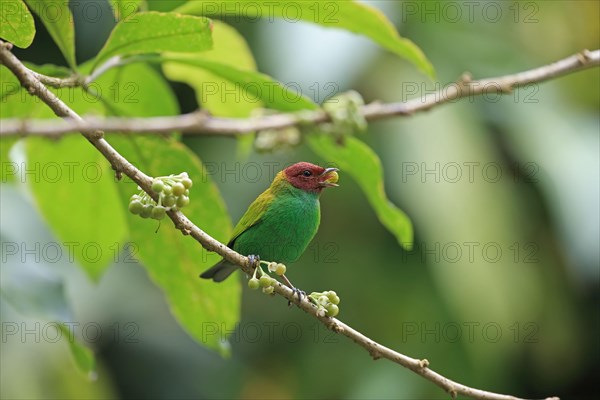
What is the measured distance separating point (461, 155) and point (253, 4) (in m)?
3.56

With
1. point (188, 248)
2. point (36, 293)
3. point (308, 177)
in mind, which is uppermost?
point (308, 177)

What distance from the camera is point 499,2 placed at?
672 centimetres

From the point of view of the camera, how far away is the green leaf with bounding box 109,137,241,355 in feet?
9.14

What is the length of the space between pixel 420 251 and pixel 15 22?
447 cm

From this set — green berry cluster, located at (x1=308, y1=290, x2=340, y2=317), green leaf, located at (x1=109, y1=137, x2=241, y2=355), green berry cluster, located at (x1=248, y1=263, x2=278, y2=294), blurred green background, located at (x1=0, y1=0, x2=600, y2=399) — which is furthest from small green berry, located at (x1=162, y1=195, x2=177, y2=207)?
blurred green background, located at (x1=0, y1=0, x2=600, y2=399)

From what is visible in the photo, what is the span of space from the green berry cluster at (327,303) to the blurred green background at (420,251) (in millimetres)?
3326

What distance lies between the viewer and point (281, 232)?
314 centimetres

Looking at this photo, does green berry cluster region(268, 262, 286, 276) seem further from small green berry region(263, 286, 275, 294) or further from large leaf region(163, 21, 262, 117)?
large leaf region(163, 21, 262, 117)

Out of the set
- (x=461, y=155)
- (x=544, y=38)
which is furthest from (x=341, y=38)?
(x=544, y=38)

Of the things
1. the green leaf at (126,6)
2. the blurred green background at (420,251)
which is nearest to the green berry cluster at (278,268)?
the green leaf at (126,6)

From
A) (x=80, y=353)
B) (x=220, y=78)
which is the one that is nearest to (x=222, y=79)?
(x=220, y=78)

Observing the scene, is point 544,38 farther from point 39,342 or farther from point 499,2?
point 39,342

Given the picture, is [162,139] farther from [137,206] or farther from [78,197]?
[137,206]

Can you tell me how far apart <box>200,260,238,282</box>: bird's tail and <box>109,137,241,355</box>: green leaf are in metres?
0.05
